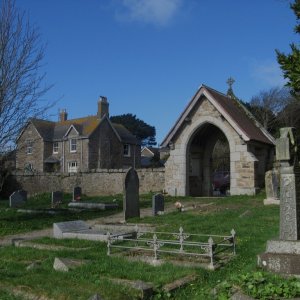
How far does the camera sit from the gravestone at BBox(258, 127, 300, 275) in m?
7.00

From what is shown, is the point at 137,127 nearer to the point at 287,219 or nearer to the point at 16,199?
the point at 16,199

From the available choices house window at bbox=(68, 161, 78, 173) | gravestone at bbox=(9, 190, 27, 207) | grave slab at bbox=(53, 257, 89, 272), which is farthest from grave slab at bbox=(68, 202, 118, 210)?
house window at bbox=(68, 161, 78, 173)

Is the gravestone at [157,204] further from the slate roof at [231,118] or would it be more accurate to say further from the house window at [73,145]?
the house window at [73,145]

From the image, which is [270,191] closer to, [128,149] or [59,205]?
[59,205]

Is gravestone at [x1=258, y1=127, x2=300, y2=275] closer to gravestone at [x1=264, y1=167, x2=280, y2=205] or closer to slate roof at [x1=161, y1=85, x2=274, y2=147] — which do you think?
gravestone at [x1=264, y1=167, x2=280, y2=205]

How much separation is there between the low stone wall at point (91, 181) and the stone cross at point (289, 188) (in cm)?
1870

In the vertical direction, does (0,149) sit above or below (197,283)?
above

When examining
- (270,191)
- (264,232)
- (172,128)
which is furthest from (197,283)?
(172,128)

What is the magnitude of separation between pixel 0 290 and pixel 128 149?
46.5m

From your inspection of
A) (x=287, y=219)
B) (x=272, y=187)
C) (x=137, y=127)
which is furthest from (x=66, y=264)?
(x=137, y=127)

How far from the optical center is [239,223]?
13.0 metres

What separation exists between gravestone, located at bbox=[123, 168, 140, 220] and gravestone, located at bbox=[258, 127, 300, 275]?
29.3 ft

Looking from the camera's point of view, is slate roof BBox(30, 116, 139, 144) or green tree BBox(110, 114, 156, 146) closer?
slate roof BBox(30, 116, 139, 144)

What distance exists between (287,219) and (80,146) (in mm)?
41854
